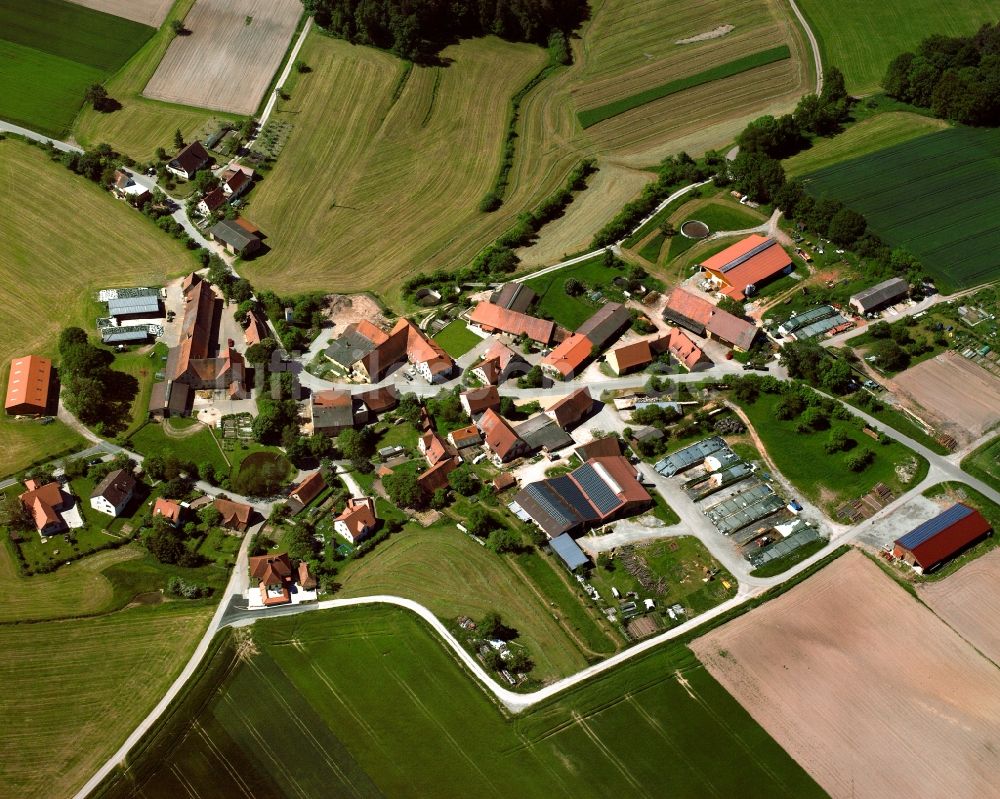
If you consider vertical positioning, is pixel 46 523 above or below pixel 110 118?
below

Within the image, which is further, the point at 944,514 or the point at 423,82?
the point at 423,82

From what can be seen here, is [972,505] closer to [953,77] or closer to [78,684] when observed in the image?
[953,77]

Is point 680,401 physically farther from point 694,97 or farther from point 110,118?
point 110,118

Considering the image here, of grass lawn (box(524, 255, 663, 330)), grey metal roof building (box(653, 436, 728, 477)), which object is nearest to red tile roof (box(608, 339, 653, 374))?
grass lawn (box(524, 255, 663, 330))

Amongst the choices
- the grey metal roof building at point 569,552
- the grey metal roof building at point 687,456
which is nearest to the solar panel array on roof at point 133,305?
the grey metal roof building at point 569,552

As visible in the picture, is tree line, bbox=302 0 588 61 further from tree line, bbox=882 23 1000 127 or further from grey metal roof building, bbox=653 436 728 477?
grey metal roof building, bbox=653 436 728 477

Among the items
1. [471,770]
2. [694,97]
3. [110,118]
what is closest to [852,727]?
[471,770]

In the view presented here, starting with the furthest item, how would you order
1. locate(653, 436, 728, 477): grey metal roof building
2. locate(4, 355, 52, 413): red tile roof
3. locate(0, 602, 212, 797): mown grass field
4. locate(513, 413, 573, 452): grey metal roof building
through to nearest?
locate(4, 355, 52, 413): red tile roof
locate(513, 413, 573, 452): grey metal roof building
locate(653, 436, 728, 477): grey metal roof building
locate(0, 602, 212, 797): mown grass field
